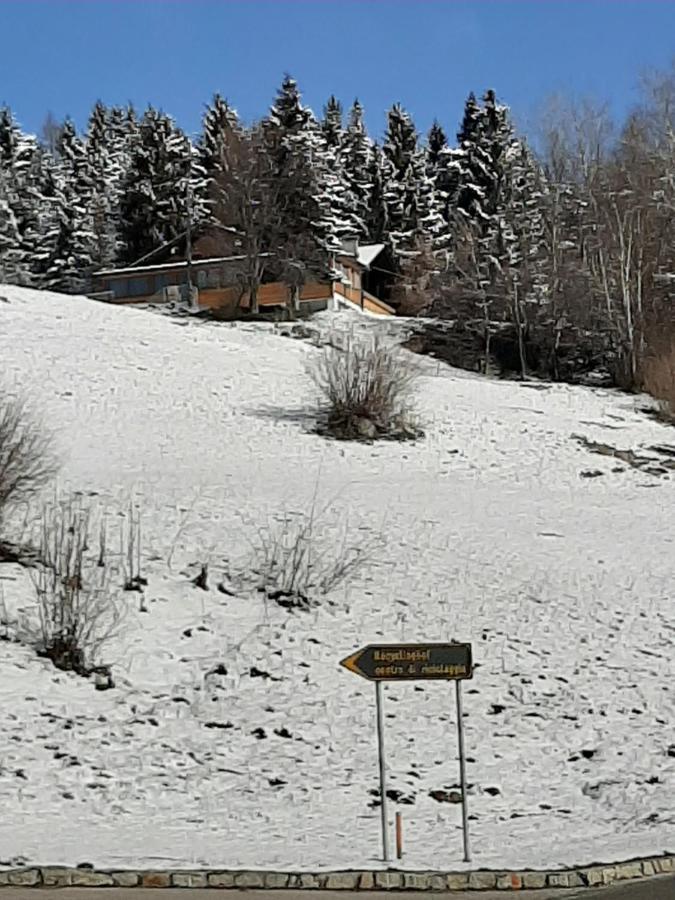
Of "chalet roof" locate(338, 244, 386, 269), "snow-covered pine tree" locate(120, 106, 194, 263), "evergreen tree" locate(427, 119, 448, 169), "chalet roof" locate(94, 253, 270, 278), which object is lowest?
"chalet roof" locate(94, 253, 270, 278)

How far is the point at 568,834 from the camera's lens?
32.8 ft

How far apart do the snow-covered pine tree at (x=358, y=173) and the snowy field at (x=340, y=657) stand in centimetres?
4602

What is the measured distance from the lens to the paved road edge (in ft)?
27.1

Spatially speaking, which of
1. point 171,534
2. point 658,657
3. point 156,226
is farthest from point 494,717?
point 156,226

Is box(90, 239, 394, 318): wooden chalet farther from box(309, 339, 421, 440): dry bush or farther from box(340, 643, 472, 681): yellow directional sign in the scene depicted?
box(340, 643, 472, 681): yellow directional sign

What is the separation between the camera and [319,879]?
841 centimetres

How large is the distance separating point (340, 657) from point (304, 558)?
2.95 m

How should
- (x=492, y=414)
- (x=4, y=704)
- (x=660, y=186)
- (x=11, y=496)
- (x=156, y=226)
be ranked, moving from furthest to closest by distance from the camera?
(x=156, y=226), (x=660, y=186), (x=492, y=414), (x=11, y=496), (x=4, y=704)

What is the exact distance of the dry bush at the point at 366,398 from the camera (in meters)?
26.4

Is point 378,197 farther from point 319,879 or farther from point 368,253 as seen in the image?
point 319,879

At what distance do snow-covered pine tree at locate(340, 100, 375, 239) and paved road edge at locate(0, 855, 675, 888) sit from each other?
62.9 metres

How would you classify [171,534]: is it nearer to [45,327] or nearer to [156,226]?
[45,327]

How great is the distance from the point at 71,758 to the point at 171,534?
693cm

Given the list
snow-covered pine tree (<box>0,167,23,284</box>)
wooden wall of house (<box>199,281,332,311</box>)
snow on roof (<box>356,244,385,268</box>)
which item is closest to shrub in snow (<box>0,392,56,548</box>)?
wooden wall of house (<box>199,281,332,311</box>)
